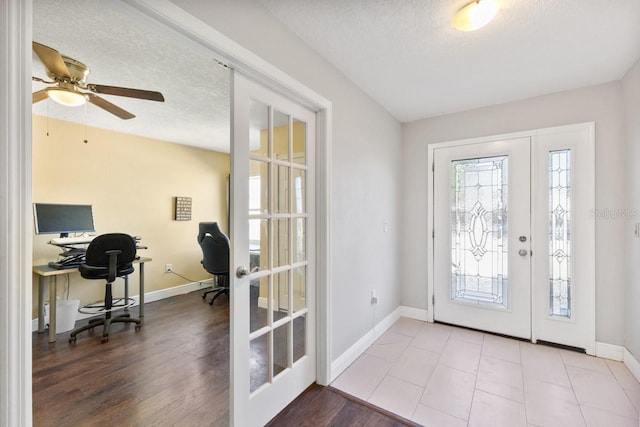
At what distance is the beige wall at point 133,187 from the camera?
3213mm

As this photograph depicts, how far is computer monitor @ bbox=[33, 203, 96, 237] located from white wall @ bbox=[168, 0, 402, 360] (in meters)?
3.06

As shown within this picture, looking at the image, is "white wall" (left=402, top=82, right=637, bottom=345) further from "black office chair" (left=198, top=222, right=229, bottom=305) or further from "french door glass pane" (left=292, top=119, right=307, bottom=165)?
"black office chair" (left=198, top=222, right=229, bottom=305)

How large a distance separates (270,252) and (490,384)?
1.89 metres

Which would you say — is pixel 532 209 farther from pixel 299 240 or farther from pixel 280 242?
pixel 280 242

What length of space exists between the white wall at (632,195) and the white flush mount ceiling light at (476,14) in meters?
1.52

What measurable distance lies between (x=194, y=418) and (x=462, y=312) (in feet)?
8.81

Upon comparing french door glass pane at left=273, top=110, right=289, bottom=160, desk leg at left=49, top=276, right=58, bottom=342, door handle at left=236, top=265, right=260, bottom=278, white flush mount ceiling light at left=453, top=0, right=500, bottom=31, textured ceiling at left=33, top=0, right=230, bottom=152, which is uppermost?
textured ceiling at left=33, top=0, right=230, bottom=152

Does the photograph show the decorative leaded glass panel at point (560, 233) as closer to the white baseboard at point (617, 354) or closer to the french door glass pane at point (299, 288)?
the white baseboard at point (617, 354)

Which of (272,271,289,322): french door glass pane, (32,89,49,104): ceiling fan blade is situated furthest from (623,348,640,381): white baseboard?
(32,89,49,104): ceiling fan blade

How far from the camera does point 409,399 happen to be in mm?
1893

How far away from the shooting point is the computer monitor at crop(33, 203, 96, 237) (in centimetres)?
293

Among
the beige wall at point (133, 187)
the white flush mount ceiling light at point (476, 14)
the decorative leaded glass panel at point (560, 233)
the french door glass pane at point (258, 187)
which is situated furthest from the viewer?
the beige wall at point (133, 187)

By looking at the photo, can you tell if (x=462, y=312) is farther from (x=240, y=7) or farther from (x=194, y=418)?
(x=240, y=7)

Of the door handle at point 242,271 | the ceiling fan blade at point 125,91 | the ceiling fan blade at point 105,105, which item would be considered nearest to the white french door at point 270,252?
the door handle at point 242,271
